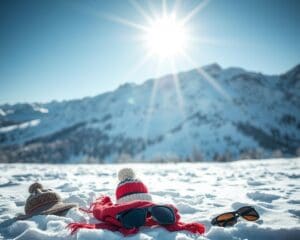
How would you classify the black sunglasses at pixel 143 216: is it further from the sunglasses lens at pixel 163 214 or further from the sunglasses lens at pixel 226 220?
the sunglasses lens at pixel 226 220

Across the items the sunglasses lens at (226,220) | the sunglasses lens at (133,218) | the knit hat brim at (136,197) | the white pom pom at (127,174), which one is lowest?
the sunglasses lens at (226,220)

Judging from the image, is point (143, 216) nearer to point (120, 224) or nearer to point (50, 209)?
point (120, 224)

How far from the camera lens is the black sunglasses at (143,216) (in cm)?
325

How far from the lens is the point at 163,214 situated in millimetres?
3311

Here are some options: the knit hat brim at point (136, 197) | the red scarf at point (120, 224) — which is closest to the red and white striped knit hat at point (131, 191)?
the knit hat brim at point (136, 197)

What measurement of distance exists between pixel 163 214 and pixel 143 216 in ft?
0.86

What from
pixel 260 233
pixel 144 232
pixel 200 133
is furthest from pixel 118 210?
pixel 200 133

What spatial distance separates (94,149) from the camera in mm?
185250

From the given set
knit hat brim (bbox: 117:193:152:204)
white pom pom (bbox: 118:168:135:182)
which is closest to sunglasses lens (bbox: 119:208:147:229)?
knit hat brim (bbox: 117:193:152:204)

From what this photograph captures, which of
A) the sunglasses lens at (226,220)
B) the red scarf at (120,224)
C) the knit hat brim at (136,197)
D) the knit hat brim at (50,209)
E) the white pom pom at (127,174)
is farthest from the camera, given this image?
the white pom pom at (127,174)

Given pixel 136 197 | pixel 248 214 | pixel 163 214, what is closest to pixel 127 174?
pixel 136 197

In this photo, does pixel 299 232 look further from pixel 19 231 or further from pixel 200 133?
pixel 200 133

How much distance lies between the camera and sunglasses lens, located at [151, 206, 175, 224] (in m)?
3.29

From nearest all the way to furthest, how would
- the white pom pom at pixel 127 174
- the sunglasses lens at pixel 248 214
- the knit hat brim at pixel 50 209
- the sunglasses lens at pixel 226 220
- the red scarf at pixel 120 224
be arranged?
the red scarf at pixel 120 224 → the sunglasses lens at pixel 226 220 → the sunglasses lens at pixel 248 214 → the knit hat brim at pixel 50 209 → the white pom pom at pixel 127 174
